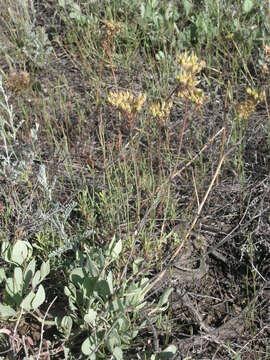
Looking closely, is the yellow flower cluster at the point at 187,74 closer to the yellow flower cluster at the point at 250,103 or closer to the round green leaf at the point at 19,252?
the yellow flower cluster at the point at 250,103

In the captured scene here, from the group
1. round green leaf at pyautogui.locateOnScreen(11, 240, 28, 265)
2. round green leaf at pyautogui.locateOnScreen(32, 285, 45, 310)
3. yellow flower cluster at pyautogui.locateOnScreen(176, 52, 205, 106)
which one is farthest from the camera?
round green leaf at pyautogui.locateOnScreen(11, 240, 28, 265)

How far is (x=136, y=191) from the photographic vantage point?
215 centimetres

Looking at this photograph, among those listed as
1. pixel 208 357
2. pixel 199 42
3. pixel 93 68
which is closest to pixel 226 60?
pixel 199 42

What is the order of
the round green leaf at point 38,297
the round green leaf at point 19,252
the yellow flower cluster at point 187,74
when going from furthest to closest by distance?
the round green leaf at point 19,252 → the round green leaf at point 38,297 → the yellow flower cluster at point 187,74

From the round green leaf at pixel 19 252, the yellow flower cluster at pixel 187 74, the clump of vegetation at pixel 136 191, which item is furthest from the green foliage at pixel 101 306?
the yellow flower cluster at pixel 187 74

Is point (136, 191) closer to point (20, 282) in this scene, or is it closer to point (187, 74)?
point (20, 282)

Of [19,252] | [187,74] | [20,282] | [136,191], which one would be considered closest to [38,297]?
[20,282]

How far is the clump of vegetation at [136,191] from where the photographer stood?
61.8 inches

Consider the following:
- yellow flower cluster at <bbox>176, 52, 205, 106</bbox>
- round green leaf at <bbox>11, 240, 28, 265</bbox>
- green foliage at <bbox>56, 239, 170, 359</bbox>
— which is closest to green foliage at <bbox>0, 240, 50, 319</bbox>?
round green leaf at <bbox>11, 240, 28, 265</bbox>

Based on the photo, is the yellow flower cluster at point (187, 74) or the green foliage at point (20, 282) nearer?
the yellow flower cluster at point (187, 74)

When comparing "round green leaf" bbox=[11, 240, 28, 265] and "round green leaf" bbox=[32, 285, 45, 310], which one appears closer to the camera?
"round green leaf" bbox=[32, 285, 45, 310]

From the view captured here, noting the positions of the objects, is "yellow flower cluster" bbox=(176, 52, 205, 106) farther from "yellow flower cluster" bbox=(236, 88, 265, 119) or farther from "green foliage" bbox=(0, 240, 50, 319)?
"green foliage" bbox=(0, 240, 50, 319)

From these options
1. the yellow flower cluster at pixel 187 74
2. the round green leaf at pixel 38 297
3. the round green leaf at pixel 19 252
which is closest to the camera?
the yellow flower cluster at pixel 187 74

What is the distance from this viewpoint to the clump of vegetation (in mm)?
1569
